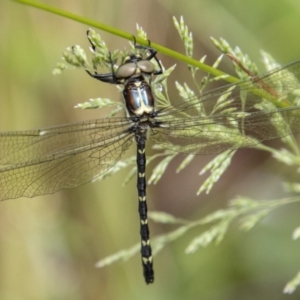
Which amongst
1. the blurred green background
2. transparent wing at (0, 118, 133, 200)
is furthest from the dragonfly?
the blurred green background

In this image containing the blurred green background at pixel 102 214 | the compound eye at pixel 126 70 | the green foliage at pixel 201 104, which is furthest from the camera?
the blurred green background at pixel 102 214

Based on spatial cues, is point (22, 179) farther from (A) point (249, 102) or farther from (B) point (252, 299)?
(B) point (252, 299)

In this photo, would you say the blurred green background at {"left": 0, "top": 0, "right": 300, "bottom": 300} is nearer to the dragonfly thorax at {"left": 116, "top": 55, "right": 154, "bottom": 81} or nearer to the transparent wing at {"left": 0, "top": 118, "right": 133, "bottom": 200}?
the transparent wing at {"left": 0, "top": 118, "right": 133, "bottom": 200}

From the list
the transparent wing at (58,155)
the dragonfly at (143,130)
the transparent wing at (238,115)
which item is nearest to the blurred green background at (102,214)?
the dragonfly at (143,130)

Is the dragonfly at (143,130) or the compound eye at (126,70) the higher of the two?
the compound eye at (126,70)

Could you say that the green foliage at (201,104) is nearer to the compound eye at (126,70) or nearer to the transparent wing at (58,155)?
the compound eye at (126,70)

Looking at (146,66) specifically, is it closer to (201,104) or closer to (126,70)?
(126,70)
